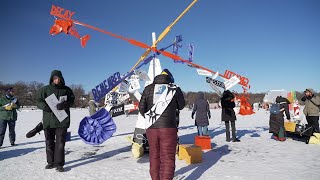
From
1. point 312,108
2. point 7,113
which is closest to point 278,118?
point 312,108

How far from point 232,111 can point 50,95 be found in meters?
6.53

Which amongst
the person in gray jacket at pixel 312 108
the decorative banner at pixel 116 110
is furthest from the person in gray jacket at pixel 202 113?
the person in gray jacket at pixel 312 108

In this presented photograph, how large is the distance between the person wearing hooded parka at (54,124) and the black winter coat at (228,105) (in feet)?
19.4

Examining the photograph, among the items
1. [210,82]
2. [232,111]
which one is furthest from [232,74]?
[232,111]

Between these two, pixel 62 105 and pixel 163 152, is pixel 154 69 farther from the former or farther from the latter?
pixel 163 152

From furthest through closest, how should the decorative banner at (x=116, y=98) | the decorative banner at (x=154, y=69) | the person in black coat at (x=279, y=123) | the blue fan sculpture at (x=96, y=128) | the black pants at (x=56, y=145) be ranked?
the person in black coat at (x=279, y=123)
the decorative banner at (x=116, y=98)
the decorative banner at (x=154, y=69)
the blue fan sculpture at (x=96, y=128)
the black pants at (x=56, y=145)

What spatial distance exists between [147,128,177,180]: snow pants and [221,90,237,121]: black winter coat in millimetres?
6060

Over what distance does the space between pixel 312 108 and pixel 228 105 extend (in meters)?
2.78

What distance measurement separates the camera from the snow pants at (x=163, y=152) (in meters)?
4.31

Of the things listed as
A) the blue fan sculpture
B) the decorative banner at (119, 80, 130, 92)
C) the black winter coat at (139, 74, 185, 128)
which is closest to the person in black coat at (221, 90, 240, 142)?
the decorative banner at (119, 80, 130, 92)

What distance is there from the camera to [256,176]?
5305 millimetres

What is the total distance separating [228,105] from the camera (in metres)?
10.2

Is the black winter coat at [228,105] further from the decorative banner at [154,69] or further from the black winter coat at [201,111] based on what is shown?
the decorative banner at [154,69]

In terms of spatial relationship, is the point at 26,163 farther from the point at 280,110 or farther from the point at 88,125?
the point at 280,110
